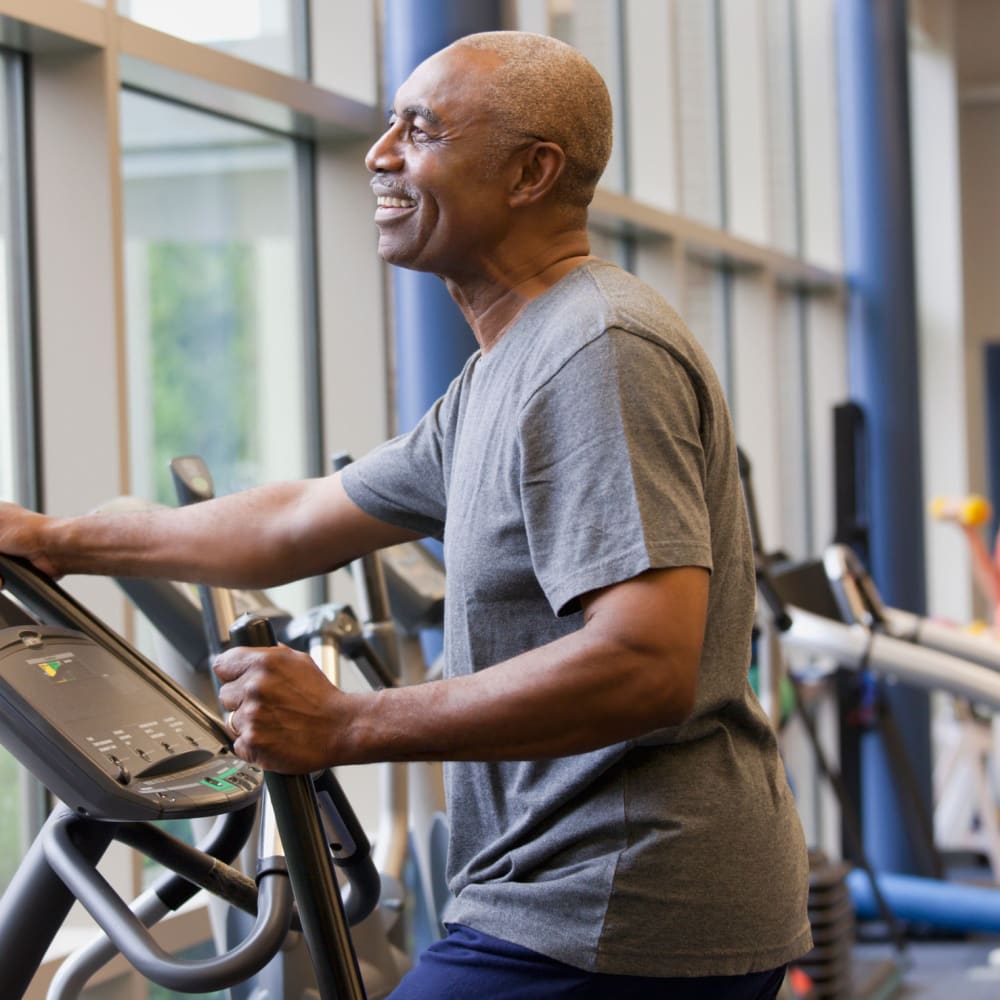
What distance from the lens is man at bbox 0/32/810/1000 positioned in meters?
1.25

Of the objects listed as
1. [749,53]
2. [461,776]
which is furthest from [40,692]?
[749,53]

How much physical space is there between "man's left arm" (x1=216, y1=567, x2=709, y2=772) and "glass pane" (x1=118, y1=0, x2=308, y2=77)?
1.76 metres

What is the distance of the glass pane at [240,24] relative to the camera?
2857 millimetres

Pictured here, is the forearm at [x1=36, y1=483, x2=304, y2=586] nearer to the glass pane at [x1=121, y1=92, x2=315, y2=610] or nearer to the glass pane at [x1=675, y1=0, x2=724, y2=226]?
the glass pane at [x1=121, y1=92, x2=315, y2=610]

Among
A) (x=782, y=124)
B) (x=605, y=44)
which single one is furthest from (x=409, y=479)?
(x=782, y=124)

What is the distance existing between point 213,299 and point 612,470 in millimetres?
2060

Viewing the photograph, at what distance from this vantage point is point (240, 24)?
3098 mm

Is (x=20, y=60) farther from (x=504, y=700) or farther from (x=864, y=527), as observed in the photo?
(x=864, y=527)

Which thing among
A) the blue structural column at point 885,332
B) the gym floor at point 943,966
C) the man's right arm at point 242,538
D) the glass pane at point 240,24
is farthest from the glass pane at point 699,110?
the man's right arm at point 242,538

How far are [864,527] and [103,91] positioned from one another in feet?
10.7

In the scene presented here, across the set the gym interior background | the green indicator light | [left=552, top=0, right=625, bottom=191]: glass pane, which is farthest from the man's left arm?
[left=552, top=0, right=625, bottom=191]: glass pane

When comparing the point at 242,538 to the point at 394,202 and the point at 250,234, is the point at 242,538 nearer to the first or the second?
the point at 394,202

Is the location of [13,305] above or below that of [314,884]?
above

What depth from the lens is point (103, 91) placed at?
8.05 feet
